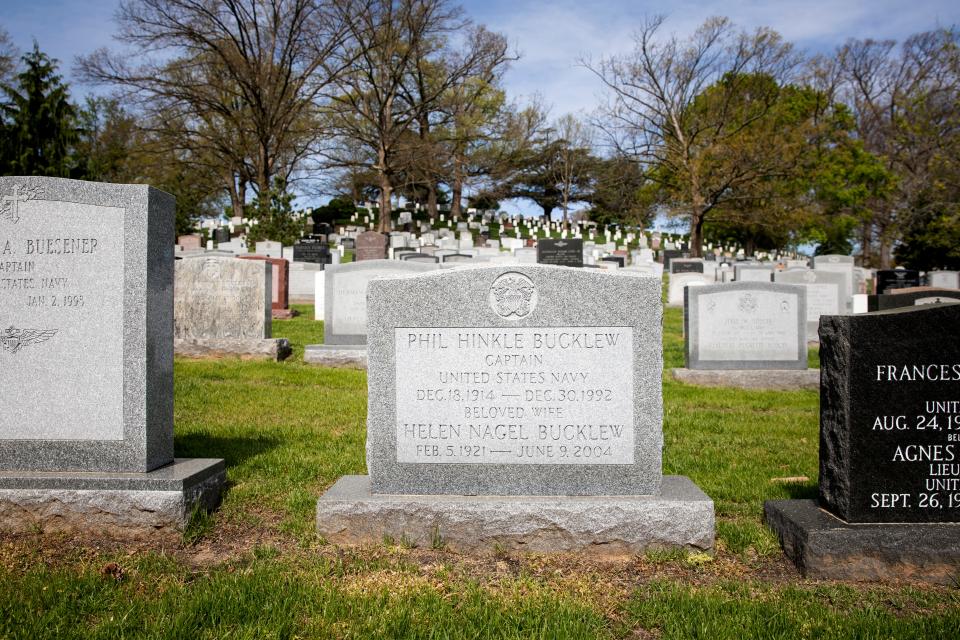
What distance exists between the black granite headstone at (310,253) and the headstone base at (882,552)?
22.6m

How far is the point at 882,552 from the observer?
3.52m

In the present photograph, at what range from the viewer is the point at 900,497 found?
3.59m

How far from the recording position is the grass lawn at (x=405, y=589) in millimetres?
2943

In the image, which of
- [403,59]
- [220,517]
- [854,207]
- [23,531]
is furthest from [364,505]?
[854,207]

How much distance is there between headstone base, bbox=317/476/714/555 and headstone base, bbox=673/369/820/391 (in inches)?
250

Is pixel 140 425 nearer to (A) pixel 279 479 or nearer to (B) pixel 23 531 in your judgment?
(B) pixel 23 531

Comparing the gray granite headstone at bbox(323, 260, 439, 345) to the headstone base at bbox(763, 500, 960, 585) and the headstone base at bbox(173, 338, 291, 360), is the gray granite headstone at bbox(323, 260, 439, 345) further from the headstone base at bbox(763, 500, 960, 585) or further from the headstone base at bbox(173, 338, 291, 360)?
the headstone base at bbox(763, 500, 960, 585)

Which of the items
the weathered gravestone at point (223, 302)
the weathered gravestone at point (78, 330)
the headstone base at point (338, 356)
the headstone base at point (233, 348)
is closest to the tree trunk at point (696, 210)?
the headstone base at point (338, 356)

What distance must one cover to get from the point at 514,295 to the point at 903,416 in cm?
205

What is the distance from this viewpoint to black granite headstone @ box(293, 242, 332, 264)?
24.9 m

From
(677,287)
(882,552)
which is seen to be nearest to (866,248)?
(677,287)

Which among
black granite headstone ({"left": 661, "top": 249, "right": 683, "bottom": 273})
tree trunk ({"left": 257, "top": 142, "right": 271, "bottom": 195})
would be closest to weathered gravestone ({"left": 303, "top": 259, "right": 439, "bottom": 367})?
tree trunk ({"left": 257, "top": 142, "right": 271, "bottom": 195})

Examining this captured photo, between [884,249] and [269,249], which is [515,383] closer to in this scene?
[269,249]

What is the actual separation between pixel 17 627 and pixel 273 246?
25268mm
